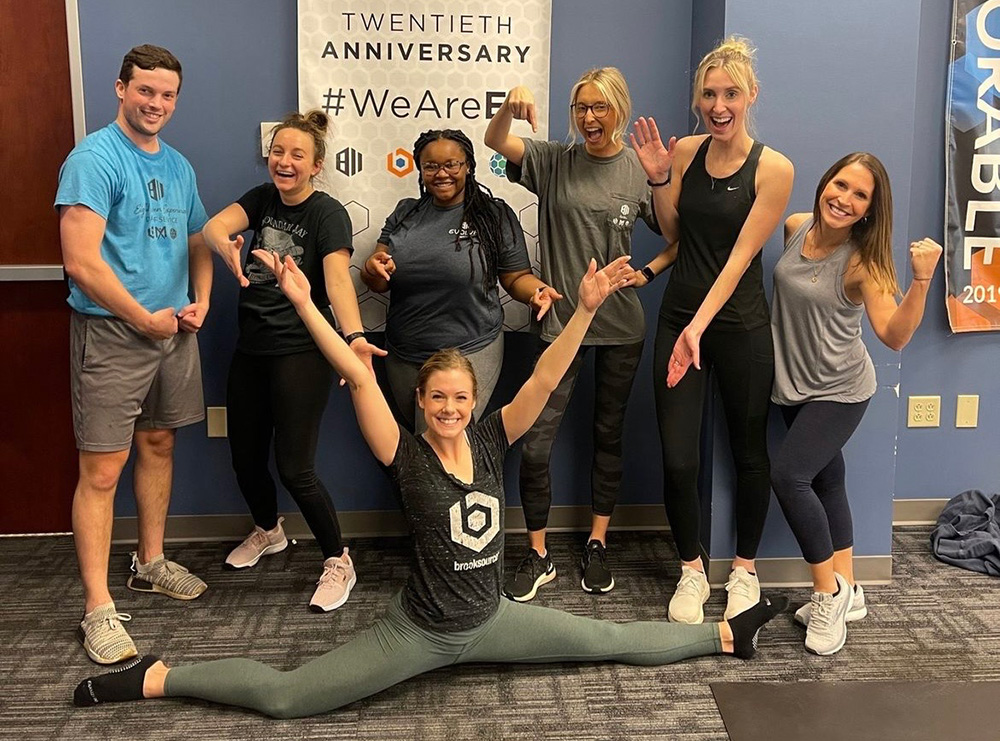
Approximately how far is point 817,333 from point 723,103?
0.68 meters

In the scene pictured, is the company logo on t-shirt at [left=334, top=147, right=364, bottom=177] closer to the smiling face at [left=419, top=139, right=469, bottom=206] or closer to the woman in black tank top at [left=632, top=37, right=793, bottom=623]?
the smiling face at [left=419, top=139, right=469, bottom=206]

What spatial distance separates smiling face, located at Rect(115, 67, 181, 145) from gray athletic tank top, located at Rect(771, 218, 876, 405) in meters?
1.75

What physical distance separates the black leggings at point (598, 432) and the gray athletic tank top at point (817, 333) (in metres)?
0.45

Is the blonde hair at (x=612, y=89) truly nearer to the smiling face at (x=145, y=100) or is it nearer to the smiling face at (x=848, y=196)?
the smiling face at (x=848, y=196)

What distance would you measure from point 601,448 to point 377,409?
1.01m

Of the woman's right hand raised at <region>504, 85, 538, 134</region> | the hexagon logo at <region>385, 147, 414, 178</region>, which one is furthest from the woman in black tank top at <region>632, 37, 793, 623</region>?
the hexagon logo at <region>385, 147, 414, 178</region>

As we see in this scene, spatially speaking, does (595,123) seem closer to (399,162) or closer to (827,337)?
(399,162)

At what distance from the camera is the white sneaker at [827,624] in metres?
2.54

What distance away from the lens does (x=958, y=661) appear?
8.18 feet

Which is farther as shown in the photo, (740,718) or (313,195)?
(313,195)

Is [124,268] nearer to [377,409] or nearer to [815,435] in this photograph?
[377,409]

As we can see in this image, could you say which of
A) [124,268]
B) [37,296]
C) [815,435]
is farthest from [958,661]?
[37,296]

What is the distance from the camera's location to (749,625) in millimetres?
2506

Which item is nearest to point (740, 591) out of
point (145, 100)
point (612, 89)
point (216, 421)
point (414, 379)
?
point (414, 379)
